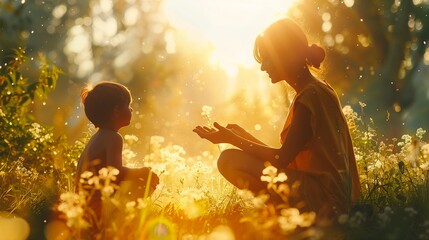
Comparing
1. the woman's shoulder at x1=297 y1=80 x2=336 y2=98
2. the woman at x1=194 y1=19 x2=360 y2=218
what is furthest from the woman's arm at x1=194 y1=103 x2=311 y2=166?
the woman's shoulder at x1=297 y1=80 x2=336 y2=98

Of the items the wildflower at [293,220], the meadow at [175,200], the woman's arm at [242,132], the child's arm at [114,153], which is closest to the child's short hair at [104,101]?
the child's arm at [114,153]

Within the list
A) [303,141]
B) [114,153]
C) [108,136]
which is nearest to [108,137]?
[108,136]

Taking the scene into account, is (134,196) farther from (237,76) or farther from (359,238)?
(237,76)

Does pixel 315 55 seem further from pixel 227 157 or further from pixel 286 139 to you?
pixel 227 157

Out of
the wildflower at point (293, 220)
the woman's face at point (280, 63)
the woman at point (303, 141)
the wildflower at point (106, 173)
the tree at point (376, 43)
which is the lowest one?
the wildflower at point (293, 220)

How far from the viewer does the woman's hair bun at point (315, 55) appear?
470 centimetres

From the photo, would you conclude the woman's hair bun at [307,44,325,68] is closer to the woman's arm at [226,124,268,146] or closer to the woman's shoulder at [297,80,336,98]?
the woman's shoulder at [297,80,336,98]

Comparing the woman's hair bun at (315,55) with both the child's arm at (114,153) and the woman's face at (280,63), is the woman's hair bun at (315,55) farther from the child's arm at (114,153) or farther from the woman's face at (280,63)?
the child's arm at (114,153)

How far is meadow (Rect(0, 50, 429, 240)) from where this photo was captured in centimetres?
344

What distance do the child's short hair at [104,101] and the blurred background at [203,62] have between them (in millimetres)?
2700

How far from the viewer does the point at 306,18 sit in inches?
790

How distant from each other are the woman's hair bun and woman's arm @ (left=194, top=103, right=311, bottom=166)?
437 millimetres

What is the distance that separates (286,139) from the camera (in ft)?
14.7

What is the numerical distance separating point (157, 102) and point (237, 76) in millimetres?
7953
